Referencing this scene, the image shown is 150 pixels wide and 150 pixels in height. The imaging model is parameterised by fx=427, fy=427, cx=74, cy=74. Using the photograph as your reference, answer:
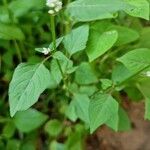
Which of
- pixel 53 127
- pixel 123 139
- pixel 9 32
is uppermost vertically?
pixel 9 32

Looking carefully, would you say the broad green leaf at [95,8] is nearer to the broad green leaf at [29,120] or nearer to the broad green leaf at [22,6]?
the broad green leaf at [22,6]

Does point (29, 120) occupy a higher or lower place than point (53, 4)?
lower

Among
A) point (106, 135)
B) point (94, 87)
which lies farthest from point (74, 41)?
point (106, 135)

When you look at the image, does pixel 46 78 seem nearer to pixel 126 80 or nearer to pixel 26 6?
pixel 126 80

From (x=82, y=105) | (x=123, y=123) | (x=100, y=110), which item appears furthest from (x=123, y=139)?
(x=100, y=110)

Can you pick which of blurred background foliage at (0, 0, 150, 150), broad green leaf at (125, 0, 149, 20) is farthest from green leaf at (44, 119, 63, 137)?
broad green leaf at (125, 0, 149, 20)

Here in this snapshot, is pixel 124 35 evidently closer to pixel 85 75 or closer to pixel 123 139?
pixel 85 75

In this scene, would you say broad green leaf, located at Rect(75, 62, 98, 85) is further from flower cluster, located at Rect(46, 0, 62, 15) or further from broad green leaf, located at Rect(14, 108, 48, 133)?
flower cluster, located at Rect(46, 0, 62, 15)
